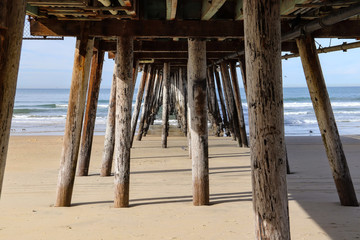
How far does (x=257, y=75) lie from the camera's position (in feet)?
8.60

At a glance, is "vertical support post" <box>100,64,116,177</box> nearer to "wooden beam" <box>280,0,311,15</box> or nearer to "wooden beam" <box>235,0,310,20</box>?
"wooden beam" <box>235,0,310,20</box>

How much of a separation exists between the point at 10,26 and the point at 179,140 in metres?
11.2

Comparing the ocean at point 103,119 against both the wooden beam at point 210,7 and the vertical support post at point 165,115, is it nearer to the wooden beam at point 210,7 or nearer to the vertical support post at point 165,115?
the vertical support post at point 165,115

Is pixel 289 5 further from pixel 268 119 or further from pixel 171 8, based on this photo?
pixel 268 119

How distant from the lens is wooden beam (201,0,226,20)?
4064 mm

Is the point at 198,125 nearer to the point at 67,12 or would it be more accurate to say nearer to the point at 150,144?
the point at 67,12

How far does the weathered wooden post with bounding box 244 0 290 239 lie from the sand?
1254 millimetres

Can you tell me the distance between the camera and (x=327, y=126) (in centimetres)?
464

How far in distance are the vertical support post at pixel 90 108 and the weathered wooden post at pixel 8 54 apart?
4.68 m

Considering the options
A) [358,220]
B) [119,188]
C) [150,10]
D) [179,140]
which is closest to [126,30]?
[150,10]

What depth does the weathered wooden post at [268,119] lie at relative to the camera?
2.59 metres

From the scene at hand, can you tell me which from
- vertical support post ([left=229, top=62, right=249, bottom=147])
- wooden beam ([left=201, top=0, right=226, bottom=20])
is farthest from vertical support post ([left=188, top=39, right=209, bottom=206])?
vertical support post ([left=229, top=62, right=249, bottom=147])

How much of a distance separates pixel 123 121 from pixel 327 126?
2373 millimetres

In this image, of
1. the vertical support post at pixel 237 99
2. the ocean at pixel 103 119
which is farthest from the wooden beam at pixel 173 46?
the ocean at pixel 103 119
